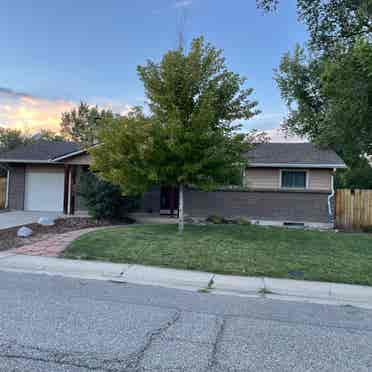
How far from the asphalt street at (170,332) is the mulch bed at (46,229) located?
4.12 metres

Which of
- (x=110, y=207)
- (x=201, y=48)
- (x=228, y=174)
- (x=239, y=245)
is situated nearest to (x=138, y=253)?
(x=239, y=245)

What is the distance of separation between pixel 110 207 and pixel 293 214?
303 inches

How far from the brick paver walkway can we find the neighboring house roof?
7368 mm

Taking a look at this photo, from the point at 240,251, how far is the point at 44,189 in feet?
40.2

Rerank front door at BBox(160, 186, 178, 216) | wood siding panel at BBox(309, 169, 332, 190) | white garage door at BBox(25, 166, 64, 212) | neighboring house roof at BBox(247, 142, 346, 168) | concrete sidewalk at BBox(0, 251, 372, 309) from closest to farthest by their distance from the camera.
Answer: concrete sidewalk at BBox(0, 251, 372, 309) < neighboring house roof at BBox(247, 142, 346, 168) < wood siding panel at BBox(309, 169, 332, 190) < front door at BBox(160, 186, 178, 216) < white garage door at BBox(25, 166, 64, 212)

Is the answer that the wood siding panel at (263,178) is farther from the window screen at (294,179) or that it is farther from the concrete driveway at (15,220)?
the concrete driveway at (15,220)

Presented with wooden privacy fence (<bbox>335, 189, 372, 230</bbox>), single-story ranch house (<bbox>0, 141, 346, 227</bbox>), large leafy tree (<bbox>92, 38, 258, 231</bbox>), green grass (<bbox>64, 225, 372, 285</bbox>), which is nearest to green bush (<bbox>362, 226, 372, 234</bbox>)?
wooden privacy fence (<bbox>335, 189, 372, 230</bbox>)

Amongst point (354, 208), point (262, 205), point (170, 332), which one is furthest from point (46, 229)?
point (354, 208)

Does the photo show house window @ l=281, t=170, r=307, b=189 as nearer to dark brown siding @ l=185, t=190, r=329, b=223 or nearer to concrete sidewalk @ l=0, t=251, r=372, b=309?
dark brown siding @ l=185, t=190, r=329, b=223

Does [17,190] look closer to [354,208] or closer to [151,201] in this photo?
[151,201]

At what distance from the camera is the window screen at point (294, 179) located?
46.7ft

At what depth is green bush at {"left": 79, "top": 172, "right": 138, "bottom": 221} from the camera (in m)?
12.7

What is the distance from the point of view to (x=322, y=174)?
45.4 feet

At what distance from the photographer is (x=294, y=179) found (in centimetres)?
1430
